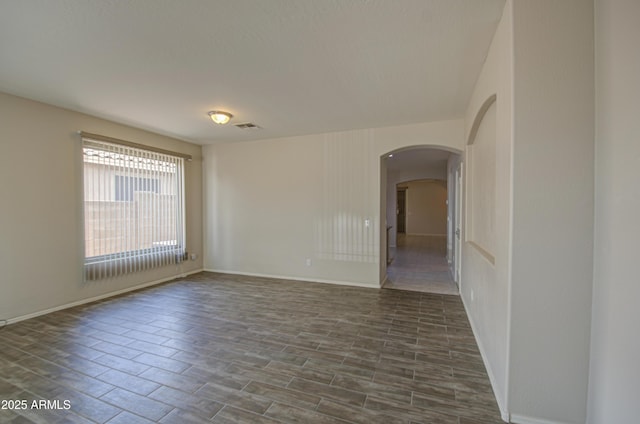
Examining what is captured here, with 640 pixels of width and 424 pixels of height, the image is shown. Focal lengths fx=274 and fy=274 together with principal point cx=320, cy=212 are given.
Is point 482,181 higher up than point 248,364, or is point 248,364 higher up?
point 482,181

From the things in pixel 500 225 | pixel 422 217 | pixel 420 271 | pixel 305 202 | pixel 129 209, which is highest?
pixel 305 202

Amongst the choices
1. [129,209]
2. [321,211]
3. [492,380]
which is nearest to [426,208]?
[321,211]

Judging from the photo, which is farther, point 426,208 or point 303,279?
point 426,208

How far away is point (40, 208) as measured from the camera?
366cm

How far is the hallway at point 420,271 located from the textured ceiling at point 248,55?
2.95 m

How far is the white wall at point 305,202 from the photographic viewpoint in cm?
489

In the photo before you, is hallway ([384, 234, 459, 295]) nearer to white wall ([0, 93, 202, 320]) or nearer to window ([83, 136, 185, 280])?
window ([83, 136, 185, 280])

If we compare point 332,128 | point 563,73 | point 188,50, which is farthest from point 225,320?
point 563,73

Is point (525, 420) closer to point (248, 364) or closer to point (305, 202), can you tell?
point (248, 364)

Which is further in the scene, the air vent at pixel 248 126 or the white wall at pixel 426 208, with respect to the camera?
the white wall at pixel 426 208

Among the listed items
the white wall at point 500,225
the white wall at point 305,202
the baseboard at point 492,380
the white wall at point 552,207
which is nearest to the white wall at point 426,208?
the white wall at point 305,202

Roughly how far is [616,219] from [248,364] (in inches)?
111

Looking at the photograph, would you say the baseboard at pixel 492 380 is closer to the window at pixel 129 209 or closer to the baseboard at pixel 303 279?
the baseboard at pixel 303 279

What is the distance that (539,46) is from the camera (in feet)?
5.60
